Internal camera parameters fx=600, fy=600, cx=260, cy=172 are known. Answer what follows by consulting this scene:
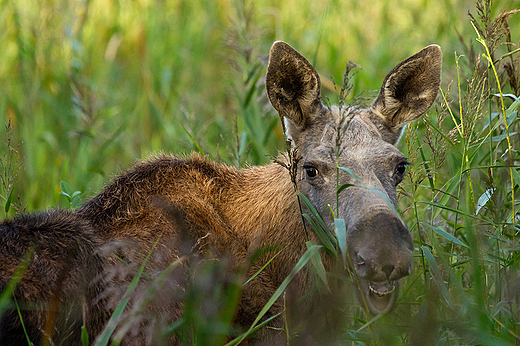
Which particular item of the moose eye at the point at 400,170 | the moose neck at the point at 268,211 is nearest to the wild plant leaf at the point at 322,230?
the moose neck at the point at 268,211

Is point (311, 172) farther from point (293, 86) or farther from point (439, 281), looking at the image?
point (439, 281)

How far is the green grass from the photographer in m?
3.76

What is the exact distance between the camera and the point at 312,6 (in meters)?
10.6

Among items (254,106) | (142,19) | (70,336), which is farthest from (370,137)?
(142,19)

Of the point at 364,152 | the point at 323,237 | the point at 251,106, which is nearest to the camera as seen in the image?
the point at 323,237

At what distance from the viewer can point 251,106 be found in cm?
658

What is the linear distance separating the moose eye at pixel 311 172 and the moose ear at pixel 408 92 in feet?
2.29

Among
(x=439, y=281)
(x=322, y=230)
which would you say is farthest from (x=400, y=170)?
(x=439, y=281)

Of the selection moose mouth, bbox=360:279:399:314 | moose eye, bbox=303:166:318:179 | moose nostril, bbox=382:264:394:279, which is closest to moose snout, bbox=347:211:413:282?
moose nostril, bbox=382:264:394:279

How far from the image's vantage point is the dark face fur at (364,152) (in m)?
3.21

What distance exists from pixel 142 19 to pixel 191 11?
0.83m

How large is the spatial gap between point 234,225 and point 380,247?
4.70 ft

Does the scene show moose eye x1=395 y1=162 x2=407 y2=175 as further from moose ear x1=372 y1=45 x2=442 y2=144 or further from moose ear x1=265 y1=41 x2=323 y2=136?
moose ear x1=265 y1=41 x2=323 y2=136

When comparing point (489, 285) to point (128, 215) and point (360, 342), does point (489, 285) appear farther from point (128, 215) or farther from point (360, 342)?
point (128, 215)
